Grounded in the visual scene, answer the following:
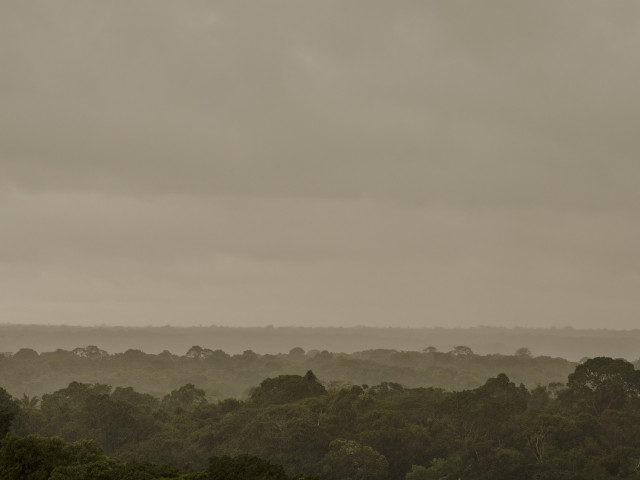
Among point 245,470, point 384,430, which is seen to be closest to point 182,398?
point 384,430

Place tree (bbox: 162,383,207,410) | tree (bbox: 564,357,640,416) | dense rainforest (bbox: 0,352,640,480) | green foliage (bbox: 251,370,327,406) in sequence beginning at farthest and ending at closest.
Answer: tree (bbox: 162,383,207,410)
green foliage (bbox: 251,370,327,406)
tree (bbox: 564,357,640,416)
dense rainforest (bbox: 0,352,640,480)

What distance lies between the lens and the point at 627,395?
81.0 metres

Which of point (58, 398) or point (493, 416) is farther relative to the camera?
point (58, 398)

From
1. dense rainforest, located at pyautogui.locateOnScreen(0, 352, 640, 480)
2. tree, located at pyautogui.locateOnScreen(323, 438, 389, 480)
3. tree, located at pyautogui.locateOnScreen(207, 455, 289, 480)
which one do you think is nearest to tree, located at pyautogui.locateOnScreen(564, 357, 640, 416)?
dense rainforest, located at pyautogui.locateOnScreen(0, 352, 640, 480)

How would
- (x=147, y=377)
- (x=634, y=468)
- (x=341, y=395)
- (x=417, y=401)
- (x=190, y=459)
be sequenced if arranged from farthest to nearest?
(x=147, y=377) < (x=417, y=401) < (x=341, y=395) < (x=190, y=459) < (x=634, y=468)

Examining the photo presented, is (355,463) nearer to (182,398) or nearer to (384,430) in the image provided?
(384,430)

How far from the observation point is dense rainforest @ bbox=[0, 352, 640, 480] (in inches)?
2446

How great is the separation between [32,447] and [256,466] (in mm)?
14534

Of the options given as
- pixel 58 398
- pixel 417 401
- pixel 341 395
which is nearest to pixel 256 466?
pixel 341 395

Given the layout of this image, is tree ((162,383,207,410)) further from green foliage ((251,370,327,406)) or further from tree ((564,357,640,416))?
tree ((564,357,640,416))

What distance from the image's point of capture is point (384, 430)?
226 ft

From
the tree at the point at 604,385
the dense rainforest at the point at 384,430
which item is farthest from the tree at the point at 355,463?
the tree at the point at 604,385

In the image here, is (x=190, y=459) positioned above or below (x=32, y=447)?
below

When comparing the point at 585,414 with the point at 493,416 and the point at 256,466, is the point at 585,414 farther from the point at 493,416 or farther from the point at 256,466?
the point at 256,466
